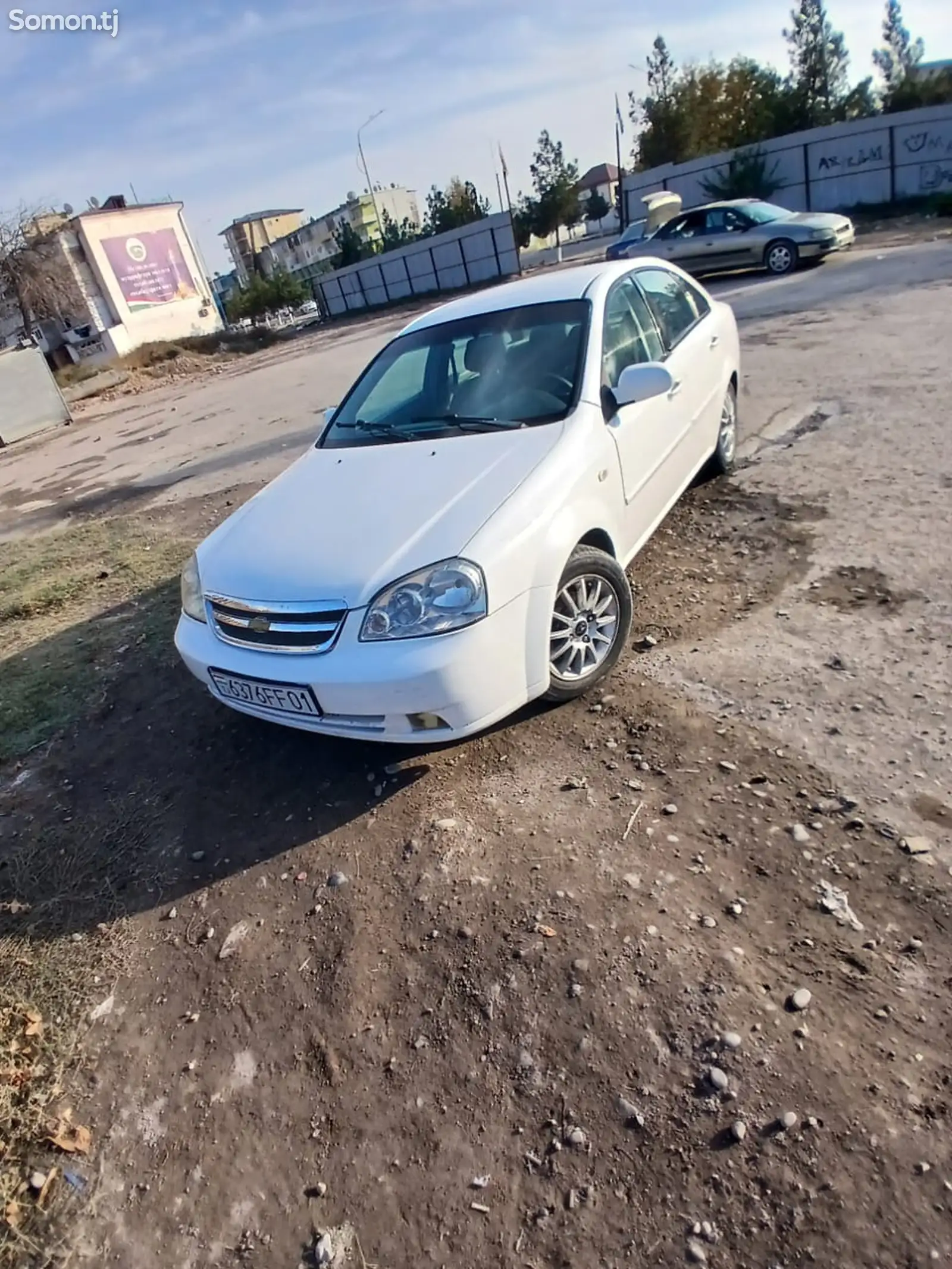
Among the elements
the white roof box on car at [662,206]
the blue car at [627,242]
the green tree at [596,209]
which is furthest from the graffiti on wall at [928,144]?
the green tree at [596,209]

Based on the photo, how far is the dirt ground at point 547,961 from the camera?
1.75 metres

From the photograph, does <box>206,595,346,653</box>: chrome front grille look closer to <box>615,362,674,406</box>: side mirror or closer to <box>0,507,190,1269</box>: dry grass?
<box>0,507,190,1269</box>: dry grass

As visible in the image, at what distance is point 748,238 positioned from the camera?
581 inches

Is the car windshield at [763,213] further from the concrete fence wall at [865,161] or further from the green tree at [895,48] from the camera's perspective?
the green tree at [895,48]

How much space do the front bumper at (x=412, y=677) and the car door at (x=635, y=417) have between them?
45.4 inches

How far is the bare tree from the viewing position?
3447 cm

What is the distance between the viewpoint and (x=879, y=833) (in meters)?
2.43

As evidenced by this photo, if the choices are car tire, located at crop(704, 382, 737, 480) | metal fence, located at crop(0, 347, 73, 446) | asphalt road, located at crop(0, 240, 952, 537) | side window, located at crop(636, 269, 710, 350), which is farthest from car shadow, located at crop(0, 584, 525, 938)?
metal fence, located at crop(0, 347, 73, 446)

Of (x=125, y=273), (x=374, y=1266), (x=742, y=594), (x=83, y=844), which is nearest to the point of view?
(x=374, y=1266)

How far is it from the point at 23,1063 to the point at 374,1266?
52.4 inches

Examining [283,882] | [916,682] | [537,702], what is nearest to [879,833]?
[916,682]

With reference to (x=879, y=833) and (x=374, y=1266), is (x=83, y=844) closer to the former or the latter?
(x=374, y=1266)

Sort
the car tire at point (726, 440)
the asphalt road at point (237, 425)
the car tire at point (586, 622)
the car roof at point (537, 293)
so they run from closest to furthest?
the car tire at point (586, 622)
the car roof at point (537, 293)
the car tire at point (726, 440)
the asphalt road at point (237, 425)

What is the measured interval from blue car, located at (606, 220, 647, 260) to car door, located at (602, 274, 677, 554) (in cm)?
1441
